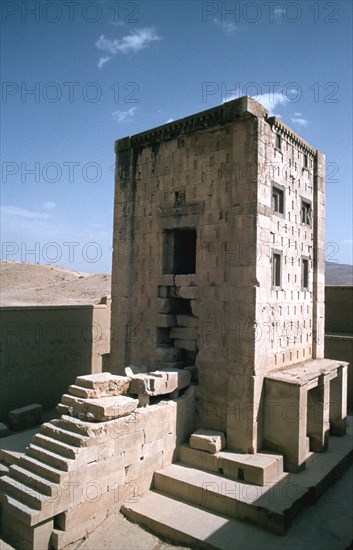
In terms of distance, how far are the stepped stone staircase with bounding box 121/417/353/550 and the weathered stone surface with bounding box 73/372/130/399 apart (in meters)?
1.85

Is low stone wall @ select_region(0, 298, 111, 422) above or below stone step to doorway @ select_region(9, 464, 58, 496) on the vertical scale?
above

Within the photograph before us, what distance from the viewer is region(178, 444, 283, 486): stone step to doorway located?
7.47m

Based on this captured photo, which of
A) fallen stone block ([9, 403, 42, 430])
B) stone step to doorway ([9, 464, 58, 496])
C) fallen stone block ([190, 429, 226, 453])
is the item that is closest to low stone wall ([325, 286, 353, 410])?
fallen stone block ([190, 429, 226, 453])

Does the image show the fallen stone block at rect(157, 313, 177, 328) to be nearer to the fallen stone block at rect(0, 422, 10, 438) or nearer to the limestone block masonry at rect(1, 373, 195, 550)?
the limestone block masonry at rect(1, 373, 195, 550)

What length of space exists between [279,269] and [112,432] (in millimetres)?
5094

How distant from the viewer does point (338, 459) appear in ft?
28.1

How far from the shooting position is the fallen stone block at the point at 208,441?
8.16 meters

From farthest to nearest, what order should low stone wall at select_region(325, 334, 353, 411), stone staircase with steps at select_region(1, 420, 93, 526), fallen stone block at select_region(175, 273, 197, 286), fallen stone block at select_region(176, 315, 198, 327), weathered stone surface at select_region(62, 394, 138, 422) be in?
low stone wall at select_region(325, 334, 353, 411) → fallen stone block at select_region(176, 315, 198, 327) → fallen stone block at select_region(175, 273, 197, 286) → weathered stone surface at select_region(62, 394, 138, 422) → stone staircase with steps at select_region(1, 420, 93, 526)

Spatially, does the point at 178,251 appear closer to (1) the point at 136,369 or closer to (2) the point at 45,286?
(1) the point at 136,369

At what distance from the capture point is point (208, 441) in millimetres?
8203

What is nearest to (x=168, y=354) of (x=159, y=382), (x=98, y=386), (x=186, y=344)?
(x=186, y=344)

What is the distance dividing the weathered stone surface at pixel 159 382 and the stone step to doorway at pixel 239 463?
1309mm

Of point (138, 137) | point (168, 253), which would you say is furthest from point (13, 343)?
point (138, 137)

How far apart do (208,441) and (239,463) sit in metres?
0.79
